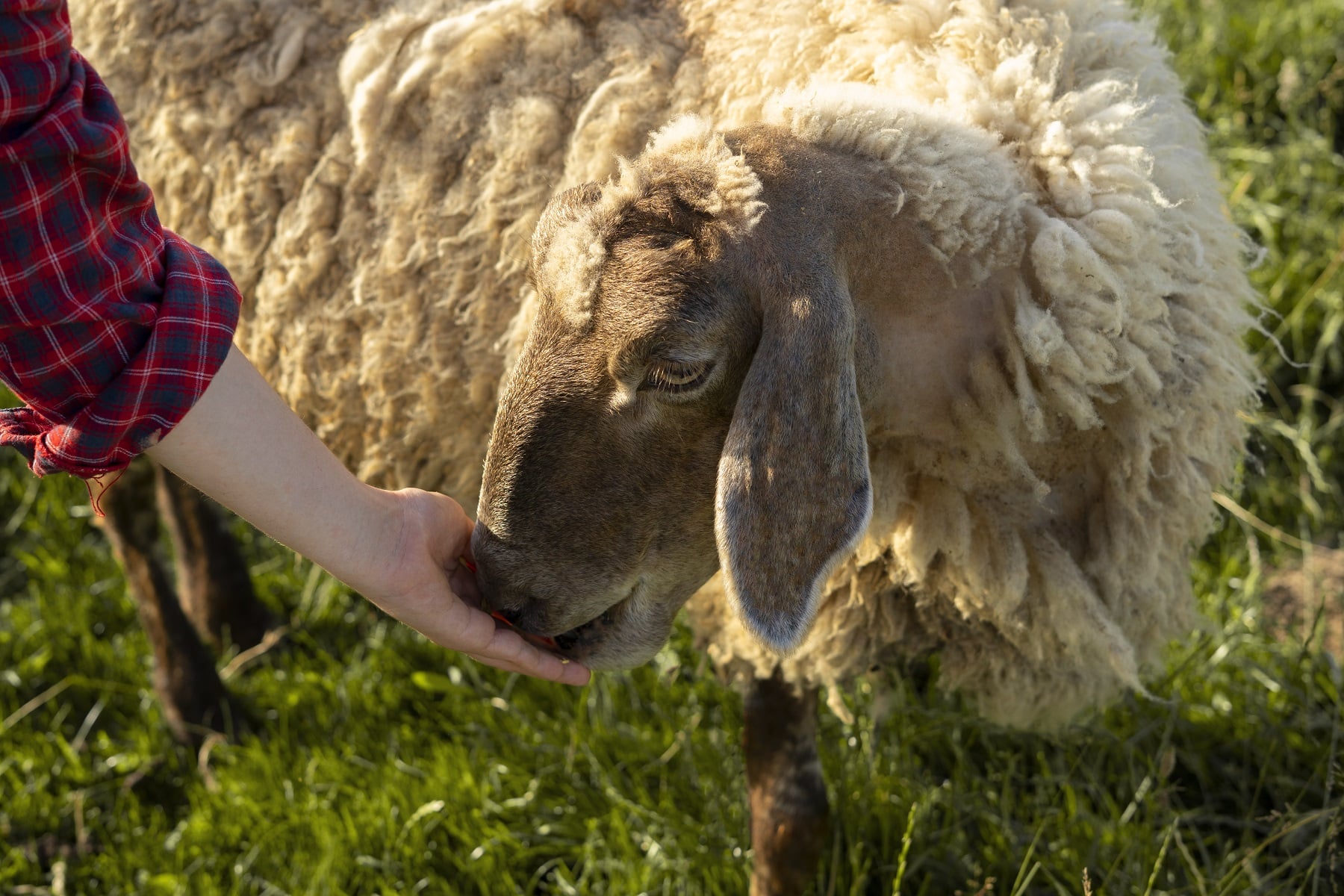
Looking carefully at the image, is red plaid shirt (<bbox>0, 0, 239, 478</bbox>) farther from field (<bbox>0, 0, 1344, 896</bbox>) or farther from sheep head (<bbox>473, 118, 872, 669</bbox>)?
field (<bbox>0, 0, 1344, 896</bbox>)

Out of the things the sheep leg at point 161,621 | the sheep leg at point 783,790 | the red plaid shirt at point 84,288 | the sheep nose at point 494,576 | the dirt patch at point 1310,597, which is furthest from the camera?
the sheep leg at point 161,621

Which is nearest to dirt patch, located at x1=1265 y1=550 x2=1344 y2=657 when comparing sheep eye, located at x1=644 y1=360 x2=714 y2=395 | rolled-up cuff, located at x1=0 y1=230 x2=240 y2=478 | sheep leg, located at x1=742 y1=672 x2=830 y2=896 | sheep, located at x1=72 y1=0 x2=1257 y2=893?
sheep, located at x1=72 y1=0 x2=1257 y2=893

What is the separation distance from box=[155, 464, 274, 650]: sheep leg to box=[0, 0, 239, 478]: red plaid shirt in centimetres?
189

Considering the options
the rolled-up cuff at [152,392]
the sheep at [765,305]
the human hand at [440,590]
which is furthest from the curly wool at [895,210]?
the rolled-up cuff at [152,392]

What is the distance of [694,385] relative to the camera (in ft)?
5.35

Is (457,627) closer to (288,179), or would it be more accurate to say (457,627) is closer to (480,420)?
(480,420)

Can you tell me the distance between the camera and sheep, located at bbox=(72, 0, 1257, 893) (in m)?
1.60

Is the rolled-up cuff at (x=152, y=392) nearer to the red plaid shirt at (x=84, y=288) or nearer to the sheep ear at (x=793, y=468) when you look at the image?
the red plaid shirt at (x=84, y=288)

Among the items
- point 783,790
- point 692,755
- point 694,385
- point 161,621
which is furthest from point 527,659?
point 161,621

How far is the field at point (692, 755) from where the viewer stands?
2.41 meters

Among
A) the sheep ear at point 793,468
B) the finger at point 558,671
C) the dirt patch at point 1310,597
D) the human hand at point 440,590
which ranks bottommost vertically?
the dirt patch at point 1310,597

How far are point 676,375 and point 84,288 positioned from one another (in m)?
0.79

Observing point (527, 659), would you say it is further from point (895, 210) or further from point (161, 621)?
point (161, 621)

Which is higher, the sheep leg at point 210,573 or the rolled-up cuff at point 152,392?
the rolled-up cuff at point 152,392
